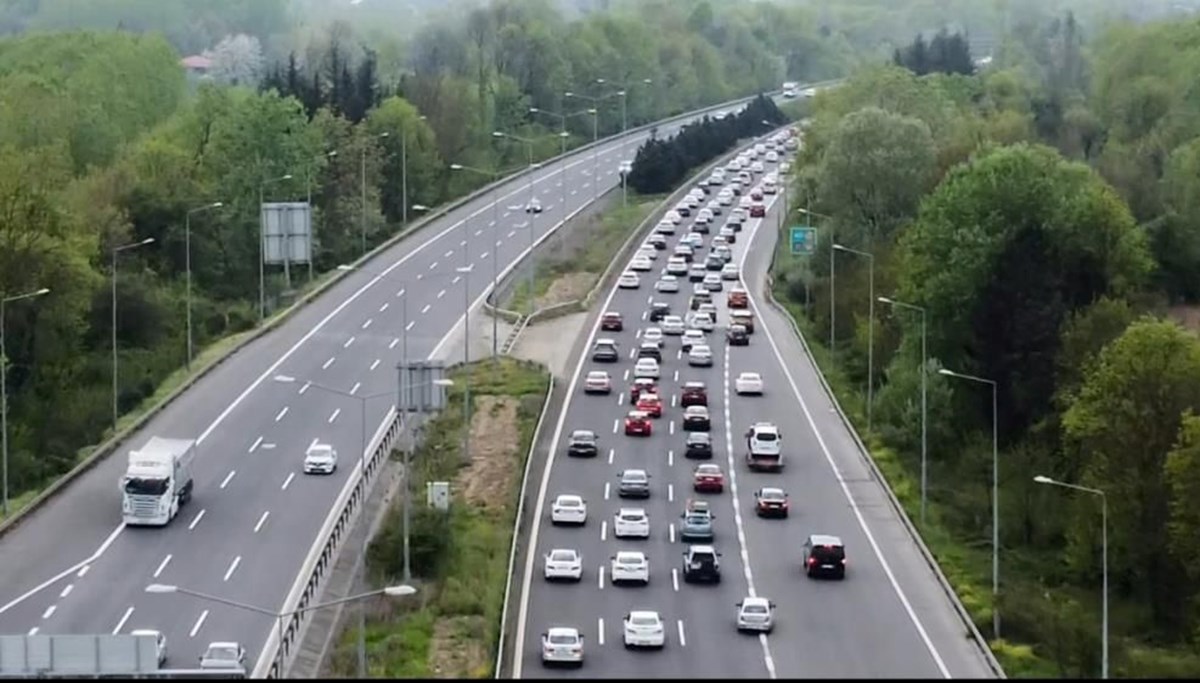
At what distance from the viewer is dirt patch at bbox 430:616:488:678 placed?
155 ft

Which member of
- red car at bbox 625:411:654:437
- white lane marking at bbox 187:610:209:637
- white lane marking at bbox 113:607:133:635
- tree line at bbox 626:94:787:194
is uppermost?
tree line at bbox 626:94:787:194

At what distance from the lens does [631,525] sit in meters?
60.7

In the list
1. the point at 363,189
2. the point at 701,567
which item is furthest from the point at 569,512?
the point at 363,189

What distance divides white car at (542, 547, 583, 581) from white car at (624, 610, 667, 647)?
6.28 meters

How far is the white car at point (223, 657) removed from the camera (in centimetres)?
4550

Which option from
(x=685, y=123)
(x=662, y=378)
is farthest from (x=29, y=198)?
(x=685, y=123)

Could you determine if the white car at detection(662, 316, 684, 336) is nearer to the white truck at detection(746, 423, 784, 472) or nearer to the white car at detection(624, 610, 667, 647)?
the white truck at detection(746, 423, 784, 472)

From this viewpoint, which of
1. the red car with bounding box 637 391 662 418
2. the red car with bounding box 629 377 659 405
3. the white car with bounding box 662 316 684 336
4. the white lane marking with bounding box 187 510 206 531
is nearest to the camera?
the white lane marking with bounding box 187 510 206 531

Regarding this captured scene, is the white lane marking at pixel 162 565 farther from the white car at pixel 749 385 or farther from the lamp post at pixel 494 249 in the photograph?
the lamp post at pixel 494 249

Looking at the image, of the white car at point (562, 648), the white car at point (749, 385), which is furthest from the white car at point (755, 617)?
the white car at point (749, 385)

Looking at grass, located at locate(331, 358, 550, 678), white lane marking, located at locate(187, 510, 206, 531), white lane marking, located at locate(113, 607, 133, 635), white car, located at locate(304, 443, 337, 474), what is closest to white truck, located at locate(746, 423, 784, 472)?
grass, located at locate(331, 358, 550, 678)

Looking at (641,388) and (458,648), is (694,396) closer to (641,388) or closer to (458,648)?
(641,388)

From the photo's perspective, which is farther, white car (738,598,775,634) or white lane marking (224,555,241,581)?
white lane marking (224,555,241,581)

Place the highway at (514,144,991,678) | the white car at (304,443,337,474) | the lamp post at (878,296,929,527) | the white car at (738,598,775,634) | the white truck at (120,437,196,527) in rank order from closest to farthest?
the highway at (514,144,991,678)
the white car at (738,598,775,634)
the white truck at (120,437,196,527)
the lamp post at (878,296,929,527)
the white car at (304,443,337,474)
